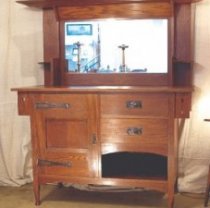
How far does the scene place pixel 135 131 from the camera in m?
2.54

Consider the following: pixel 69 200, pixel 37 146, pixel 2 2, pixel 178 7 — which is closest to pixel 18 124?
pixel 37 146

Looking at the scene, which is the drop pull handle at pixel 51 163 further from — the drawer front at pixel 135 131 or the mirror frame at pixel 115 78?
the mirror frame at pixel 115 78

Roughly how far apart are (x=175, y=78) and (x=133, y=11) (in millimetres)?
596

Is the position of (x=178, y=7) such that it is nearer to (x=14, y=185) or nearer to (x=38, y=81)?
(x=38, y=81)

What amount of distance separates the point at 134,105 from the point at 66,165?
2.12 ft

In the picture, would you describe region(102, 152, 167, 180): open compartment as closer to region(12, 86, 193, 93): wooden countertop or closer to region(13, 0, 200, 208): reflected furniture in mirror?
region(13, 0, 200, 208): reflected furniture in mirror

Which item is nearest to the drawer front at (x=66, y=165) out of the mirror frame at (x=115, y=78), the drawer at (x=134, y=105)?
the drawer at (x=134, y=105)

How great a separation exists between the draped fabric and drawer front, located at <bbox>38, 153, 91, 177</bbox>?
0.56 m

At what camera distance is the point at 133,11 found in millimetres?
2891

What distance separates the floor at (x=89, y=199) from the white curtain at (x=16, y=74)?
0.21m

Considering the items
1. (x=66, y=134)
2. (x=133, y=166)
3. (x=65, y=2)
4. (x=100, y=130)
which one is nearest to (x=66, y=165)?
(x=66, y=134)

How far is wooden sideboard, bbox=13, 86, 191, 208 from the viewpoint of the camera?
250 centimetres

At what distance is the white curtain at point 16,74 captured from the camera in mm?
3125

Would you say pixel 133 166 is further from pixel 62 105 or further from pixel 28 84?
pixel 28 84
